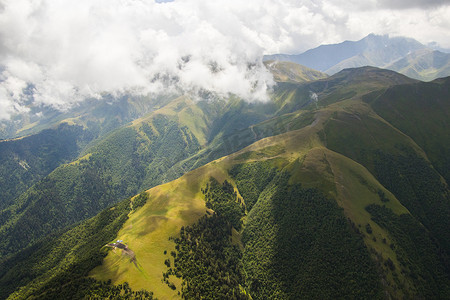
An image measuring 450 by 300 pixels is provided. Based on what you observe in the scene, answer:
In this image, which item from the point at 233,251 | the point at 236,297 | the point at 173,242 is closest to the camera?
the point at 236,297

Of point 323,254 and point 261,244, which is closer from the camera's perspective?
point 323,254

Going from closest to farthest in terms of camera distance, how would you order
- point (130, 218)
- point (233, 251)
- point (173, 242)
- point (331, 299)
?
point (331, 299)
point (173, 242)
point (233, 251)
point (130, 218)

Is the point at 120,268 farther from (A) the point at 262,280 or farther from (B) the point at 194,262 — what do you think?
(A) the point at 262,280

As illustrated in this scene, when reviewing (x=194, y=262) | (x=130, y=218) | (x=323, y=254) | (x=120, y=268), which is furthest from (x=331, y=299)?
(x=130, y=218)

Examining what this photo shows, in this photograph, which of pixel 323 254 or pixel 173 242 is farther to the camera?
pixel 173 242

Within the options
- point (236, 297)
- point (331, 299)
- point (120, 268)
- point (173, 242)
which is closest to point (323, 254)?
point (331, 299)

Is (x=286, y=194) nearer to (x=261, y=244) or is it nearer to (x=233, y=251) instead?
(x=261, y=244)

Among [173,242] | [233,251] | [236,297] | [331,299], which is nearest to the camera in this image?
[331,299]

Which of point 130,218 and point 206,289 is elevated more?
point 130,218

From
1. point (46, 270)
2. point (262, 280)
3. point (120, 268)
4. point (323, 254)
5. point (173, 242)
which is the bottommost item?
point (262, 280)
